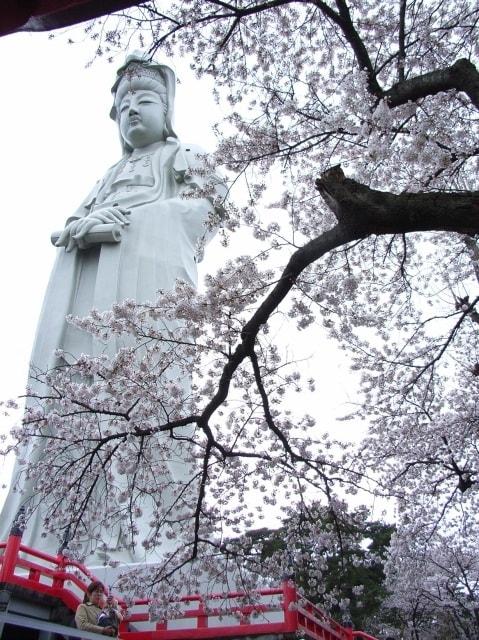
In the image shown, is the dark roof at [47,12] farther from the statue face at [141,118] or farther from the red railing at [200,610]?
the statue face at [141,118]

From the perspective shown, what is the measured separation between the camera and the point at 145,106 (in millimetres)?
11438

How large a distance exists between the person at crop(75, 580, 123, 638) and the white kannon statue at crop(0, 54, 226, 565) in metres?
3.23

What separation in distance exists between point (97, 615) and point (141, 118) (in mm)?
9253

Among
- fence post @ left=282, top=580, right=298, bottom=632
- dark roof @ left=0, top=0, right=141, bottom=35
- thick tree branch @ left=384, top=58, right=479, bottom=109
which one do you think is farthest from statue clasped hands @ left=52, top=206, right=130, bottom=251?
dark roof @ left=0, top=0, right=141, bottom=35

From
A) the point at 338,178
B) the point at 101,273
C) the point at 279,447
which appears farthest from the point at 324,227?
the point at 101,273

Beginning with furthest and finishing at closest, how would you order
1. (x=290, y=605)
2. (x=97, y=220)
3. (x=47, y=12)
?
(x=97, y=220), (x=290, y=605), (x=47, y=12)

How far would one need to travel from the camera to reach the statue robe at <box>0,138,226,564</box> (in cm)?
912

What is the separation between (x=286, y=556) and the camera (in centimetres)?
539

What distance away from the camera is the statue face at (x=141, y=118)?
1134 centimetres

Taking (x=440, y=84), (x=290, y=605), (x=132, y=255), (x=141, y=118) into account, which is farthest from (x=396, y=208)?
(x=141, y=118)

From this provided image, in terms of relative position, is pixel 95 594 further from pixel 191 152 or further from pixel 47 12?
pixel 191 152

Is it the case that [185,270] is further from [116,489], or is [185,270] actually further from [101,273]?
[116,489]

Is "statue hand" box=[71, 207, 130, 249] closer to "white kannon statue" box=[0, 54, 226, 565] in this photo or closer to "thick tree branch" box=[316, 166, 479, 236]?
"white kannon statue" box=[0, 54, 226, 565]

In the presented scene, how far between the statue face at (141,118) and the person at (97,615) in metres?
8.84
